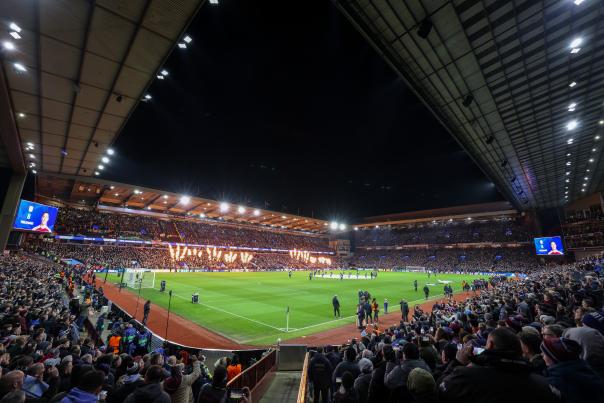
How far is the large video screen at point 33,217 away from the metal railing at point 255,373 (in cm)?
2912

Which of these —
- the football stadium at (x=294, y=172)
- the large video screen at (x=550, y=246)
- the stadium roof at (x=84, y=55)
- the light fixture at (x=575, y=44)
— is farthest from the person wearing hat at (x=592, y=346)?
the large video screen at (x=550, y=246)

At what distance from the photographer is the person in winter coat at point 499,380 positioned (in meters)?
1.90

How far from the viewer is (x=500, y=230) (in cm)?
6366

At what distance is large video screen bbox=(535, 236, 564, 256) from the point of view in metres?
40.5

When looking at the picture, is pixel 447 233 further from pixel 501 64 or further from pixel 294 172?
Result: pixel 501 64

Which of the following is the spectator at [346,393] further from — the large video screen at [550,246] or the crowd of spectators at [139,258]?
the large video screen at [550,246]

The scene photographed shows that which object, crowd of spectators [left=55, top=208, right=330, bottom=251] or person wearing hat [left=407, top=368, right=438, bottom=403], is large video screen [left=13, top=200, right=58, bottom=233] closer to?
crowd of spectators [left=55, top=208, right=330, bottom=251]

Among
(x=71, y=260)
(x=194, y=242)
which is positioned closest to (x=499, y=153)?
(x=71, y=260)

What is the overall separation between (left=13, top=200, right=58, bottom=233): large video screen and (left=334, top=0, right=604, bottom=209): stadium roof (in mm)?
32469

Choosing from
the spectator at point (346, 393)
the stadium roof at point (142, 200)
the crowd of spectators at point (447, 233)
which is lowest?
the spectator at point (346, 393)

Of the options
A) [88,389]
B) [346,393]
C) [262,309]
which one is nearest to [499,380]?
[346,393]

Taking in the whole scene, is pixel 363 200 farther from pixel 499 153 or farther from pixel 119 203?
pixel 119 203

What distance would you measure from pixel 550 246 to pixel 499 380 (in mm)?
53242

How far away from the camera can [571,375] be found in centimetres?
247
